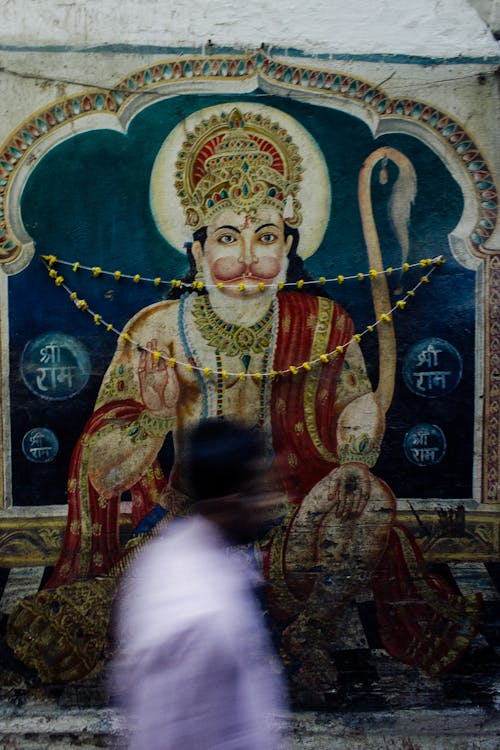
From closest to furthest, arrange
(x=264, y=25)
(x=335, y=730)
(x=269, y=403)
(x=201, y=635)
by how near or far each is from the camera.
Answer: (x=201, y=635), (x=335, y=730), (x=264, y=25), (x=269, y=403)

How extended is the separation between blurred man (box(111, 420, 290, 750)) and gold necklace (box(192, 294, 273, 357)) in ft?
3.91

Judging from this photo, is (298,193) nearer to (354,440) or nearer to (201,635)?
(354,440)

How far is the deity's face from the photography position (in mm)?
3492

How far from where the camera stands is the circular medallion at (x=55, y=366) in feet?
11.4

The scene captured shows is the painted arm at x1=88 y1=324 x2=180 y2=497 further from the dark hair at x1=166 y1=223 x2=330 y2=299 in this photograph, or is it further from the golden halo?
the golden halo

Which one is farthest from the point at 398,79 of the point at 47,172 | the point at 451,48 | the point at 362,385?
the point at 47,172

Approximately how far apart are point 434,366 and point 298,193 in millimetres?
996

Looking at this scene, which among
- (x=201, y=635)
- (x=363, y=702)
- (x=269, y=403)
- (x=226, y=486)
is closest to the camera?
(x=201, y=635)

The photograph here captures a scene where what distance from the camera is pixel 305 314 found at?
3521 millimetres

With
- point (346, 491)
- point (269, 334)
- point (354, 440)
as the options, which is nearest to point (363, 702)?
point (346, 491)

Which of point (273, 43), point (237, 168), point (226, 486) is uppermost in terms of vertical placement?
point (273, 43)

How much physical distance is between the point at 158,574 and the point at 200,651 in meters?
0.24

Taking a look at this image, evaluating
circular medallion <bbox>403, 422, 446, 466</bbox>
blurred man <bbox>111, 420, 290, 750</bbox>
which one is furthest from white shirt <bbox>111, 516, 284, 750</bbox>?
circular medallion <bbox>403, 422, 446, 466</bbox>

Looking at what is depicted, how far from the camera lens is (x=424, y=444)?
3.54 meters
